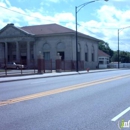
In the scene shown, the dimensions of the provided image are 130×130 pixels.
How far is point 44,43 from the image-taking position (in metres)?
62.4

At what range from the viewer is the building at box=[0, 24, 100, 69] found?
60094 millimetres

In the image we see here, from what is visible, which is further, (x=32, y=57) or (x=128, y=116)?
(x=32, y=57)

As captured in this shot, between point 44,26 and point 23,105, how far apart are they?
58.2 meters

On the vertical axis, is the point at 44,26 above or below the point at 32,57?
above

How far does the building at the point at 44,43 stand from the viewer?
60094mm

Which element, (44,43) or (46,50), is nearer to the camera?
(44,43)

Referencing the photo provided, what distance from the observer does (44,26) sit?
221ft

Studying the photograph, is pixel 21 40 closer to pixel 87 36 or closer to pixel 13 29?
pixel 13 29

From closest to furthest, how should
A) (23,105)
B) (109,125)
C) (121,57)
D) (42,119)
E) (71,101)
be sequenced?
(109,125), (42,119), (23,105), (71,101), (121,57)

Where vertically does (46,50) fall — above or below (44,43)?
below

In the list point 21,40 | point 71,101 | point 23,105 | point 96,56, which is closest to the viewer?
point 23,105

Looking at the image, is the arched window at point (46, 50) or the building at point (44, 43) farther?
the arched window at point (46, 50)

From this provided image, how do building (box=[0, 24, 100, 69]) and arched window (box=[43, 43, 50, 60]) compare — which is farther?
arched window (box=[43, 43, 50, 60])

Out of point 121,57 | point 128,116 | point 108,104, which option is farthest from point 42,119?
point 121,57
